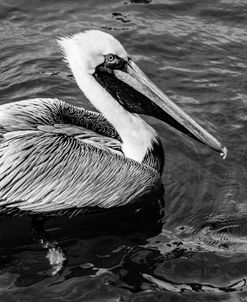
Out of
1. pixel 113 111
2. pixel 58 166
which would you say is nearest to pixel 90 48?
pixel 113 111

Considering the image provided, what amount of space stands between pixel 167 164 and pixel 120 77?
1.15m

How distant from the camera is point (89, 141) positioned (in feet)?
22.2

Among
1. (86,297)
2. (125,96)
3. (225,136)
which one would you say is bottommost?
(86,297)

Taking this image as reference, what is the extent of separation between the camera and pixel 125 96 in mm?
6832

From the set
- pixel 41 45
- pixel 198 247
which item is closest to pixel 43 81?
pixel 41 45

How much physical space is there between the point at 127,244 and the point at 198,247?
1.95ft

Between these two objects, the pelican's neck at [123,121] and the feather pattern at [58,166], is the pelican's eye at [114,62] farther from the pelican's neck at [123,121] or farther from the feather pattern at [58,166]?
the feather pattern at [58,166]

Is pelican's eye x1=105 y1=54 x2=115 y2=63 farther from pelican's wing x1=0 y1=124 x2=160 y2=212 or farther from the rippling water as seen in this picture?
the rippling water

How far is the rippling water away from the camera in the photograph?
6.10 m

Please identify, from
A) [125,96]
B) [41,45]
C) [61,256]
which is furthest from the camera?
[41,45]

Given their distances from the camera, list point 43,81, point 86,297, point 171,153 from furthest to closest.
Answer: point 43,81, point 171,153, point 86,297

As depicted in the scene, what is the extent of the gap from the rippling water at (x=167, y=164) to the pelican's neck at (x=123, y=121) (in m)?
0.54

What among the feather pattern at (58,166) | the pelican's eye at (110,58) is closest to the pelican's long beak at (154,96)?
the pelican's eye at (110,58)

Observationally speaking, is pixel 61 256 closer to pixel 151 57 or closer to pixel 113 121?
pixel 113 121
